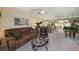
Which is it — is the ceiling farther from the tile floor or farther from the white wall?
the tile floor

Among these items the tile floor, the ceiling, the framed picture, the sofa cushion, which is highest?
the ceiling

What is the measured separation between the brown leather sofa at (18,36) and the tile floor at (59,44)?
0.29 feet

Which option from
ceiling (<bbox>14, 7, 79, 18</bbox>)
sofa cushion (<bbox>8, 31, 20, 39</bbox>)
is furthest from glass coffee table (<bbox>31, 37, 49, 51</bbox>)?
ceiling (<bbox>14, 7, 79, 18</bbox>)

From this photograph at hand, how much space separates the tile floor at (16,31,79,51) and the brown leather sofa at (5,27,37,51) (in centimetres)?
9

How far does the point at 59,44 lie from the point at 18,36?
72 centimetres

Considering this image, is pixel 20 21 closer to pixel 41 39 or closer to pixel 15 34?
pixel 15 34

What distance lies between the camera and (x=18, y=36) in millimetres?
2066

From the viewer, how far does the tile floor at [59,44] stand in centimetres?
207

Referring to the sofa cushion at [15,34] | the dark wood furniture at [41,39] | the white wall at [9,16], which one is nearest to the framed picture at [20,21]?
the white wall at [9,16]

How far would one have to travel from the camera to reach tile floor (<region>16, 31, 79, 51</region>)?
207 centimetres
